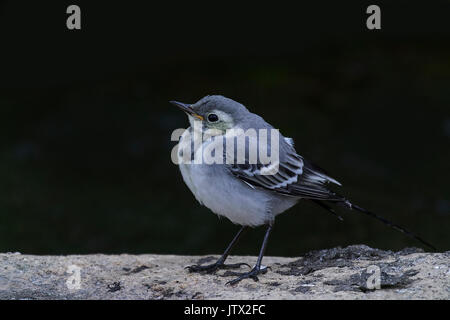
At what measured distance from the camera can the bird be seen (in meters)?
6.79

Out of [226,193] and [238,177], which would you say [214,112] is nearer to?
[238,177]

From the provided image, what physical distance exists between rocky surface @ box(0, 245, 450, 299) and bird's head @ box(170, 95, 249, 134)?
4.86 feet

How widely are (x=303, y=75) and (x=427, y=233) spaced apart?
561 centimetres

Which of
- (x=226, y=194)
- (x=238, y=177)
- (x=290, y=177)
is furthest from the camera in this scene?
(x=290, y=177)

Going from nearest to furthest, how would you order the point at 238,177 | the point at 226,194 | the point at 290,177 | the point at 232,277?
the point at 226,194, the point at 238,177, the point at 232,277, the point at 290,177

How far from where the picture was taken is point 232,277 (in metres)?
7.01

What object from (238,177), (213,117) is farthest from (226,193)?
(213,117)

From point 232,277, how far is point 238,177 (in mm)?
994

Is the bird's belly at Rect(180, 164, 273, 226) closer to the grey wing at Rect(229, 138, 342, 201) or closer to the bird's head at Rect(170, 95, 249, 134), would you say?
the grey wing at Rect(229, 138, 342, 201)

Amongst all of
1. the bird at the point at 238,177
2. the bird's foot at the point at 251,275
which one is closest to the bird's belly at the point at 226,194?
the bird at the point at 238,177

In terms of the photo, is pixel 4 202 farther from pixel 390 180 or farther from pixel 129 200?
pixel 390 180

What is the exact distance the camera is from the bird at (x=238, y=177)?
6.79m

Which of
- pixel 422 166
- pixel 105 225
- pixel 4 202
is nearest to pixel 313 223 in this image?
pixel 422 166

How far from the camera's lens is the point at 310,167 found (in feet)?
24.8
